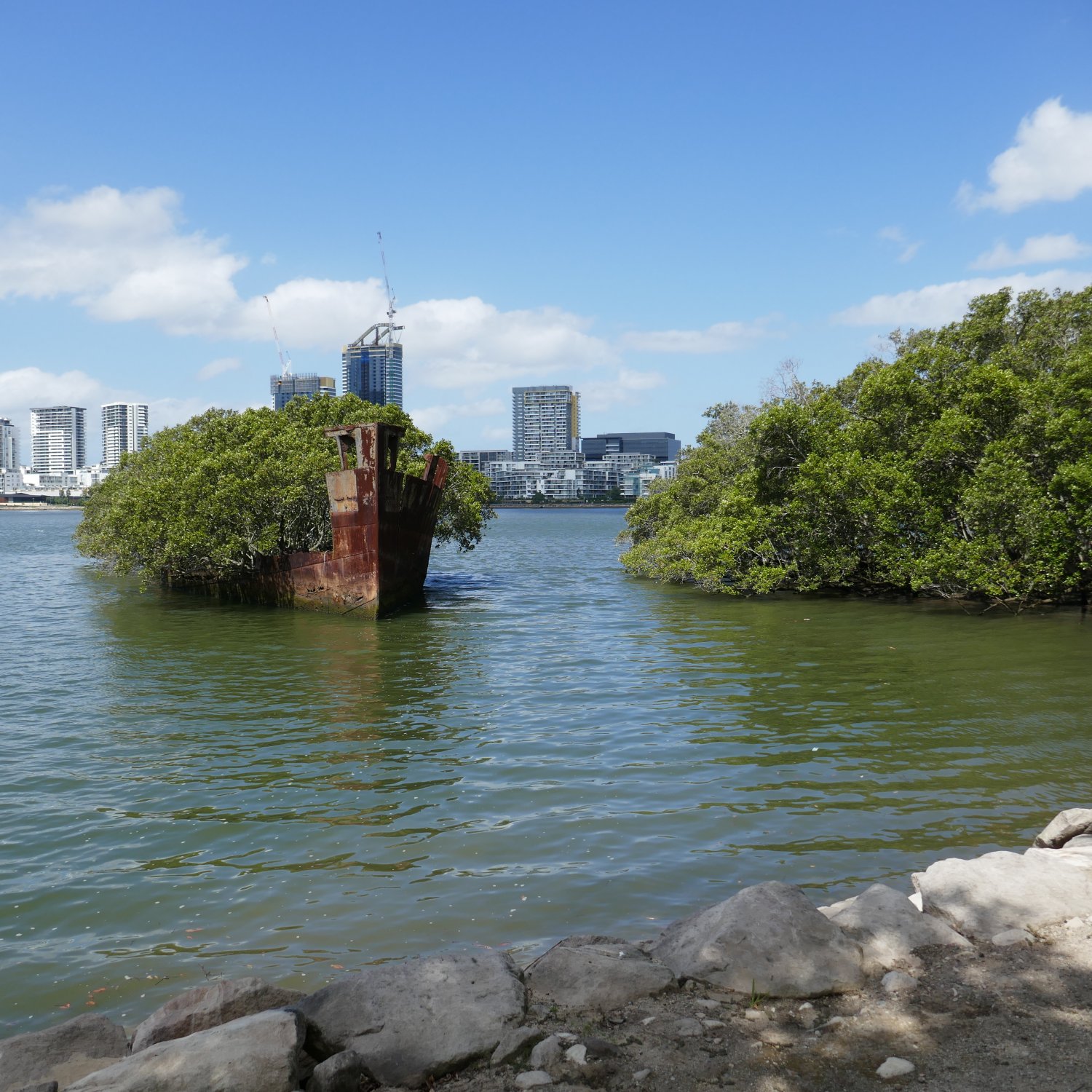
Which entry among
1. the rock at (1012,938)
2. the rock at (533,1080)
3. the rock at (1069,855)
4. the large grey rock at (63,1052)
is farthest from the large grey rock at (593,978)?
the rock at (1069,855)

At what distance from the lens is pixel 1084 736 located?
39.9 feet

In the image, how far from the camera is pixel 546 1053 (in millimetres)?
4355

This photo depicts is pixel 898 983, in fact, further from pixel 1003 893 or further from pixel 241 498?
pixel 241 498

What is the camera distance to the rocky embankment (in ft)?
13.5

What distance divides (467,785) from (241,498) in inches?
791

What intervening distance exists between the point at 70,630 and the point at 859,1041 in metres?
24.6

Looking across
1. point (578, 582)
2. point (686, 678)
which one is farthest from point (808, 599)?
point (686, 678)

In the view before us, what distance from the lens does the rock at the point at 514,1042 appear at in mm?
4379

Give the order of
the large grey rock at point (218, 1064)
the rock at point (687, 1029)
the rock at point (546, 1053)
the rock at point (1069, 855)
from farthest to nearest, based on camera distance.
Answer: the rock at point (1069, 855), the rock at point (687, 1029), the rock at point (546, 1053), the large grey rock at point (218, 1064)

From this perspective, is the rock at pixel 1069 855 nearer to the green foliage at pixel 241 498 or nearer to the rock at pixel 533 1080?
the rock at pixel 533 1080

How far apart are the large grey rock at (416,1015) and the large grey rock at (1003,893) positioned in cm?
278

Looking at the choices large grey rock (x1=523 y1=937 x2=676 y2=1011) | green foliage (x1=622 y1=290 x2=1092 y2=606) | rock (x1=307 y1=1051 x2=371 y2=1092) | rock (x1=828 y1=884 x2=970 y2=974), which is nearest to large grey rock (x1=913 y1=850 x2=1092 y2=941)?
rock (x1=828 y1=884 x2=970 y2=974)

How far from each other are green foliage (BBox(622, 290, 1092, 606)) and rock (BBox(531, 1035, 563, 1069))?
22514 millimetres

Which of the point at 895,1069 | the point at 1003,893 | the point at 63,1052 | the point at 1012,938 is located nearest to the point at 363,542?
the point at 63,1052
